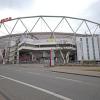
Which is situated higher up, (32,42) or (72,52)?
(32,42)

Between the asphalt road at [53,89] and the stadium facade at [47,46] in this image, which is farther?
the stadium facade at [47,46]

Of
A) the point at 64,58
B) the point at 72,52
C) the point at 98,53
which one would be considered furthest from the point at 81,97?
the point at 72,52

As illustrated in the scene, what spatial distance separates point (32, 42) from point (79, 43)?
104 feet

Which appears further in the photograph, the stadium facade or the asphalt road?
the stadium facade

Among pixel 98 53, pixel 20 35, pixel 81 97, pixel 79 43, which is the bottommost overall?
pixel 81 97

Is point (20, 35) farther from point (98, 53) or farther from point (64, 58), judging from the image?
point (98, 53)

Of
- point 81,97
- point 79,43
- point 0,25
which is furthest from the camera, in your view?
point 0,25

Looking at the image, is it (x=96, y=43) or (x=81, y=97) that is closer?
(x=81, y=97)

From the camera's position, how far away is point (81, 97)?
7.66 m

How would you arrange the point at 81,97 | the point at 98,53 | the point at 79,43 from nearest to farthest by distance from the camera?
the point at 81,97, the point at 98,53, the point at 79,43

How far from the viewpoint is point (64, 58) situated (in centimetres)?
10550

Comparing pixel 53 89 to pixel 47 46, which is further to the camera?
pixel 47 46

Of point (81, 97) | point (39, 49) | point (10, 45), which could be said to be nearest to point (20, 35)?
point (10, 45)

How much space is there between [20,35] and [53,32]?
23858 millimetres
